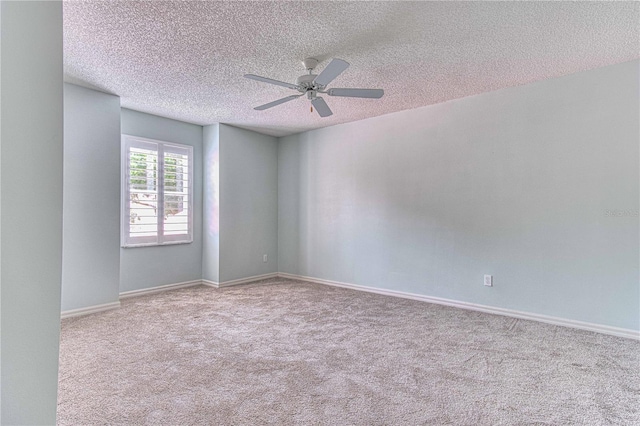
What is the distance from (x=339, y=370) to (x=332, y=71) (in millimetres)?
2151

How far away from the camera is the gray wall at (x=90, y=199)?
3.54 meters

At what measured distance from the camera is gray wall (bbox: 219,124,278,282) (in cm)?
510

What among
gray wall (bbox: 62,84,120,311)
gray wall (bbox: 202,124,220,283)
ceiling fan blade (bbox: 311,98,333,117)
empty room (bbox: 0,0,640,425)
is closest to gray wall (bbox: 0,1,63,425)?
empty room (bbox: 0,0,640,425)

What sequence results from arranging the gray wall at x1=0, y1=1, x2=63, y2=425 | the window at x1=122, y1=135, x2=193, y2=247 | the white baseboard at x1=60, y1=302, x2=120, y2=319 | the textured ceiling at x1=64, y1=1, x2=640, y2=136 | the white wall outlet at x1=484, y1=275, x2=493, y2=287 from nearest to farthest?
the gray wall at x1=0, y1=1, x2=63, y2=425 < the textured ceiling at x1=64, y1=1, x2=640, y2=136 < the white baseboard at x1=60, y1=302, x2=120, y2=319 < the white wall outlet at x1=484, y1=275, x2=493, y2=287 < the window at x1=122, y1=135, x2=193, y2=247

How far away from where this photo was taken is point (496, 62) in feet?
9.74

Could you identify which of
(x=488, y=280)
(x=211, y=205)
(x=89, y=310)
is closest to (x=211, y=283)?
(x=211, y=205)

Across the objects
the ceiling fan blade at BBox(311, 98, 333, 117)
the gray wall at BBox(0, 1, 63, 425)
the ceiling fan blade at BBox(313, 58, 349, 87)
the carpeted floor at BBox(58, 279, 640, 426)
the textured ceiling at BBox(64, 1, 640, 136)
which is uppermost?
the textured ceiling at BBox(64, 1, 640, 136)

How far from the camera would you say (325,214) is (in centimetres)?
530

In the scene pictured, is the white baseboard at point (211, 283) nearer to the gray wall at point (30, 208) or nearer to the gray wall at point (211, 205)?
the gray wall at point (211, 205)

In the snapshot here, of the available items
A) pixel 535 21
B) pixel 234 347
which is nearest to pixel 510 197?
pixel 535 21

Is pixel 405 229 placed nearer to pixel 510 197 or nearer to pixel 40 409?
pixel 510 197

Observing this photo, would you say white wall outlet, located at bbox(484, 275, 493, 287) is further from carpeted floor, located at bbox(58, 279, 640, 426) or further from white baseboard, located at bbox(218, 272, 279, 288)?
white baseboard, located at bbox(218, 272, 279, 288)

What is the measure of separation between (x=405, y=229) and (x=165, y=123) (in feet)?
12.0

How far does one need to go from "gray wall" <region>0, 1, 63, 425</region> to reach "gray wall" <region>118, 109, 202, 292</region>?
12.2 feet
